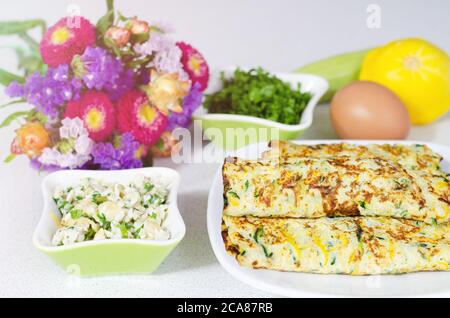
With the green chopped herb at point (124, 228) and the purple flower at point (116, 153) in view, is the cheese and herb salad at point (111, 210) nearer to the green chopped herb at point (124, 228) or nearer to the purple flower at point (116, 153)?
Result: the green chopped herb at point (124, 228)

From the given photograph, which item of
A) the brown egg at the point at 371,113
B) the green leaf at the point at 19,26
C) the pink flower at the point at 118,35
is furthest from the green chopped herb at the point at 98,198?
the brown egg at the point at 371,113

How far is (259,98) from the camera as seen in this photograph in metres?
3.05

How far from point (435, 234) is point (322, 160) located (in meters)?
0.48

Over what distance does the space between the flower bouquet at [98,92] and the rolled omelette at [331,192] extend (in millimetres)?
554

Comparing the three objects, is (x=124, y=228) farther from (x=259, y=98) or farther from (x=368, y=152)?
(x=259, y=98)

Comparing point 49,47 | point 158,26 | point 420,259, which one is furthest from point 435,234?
point 49,47

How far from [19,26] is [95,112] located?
65 centimetres

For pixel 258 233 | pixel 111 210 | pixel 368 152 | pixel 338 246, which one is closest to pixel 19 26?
pixel 111 210

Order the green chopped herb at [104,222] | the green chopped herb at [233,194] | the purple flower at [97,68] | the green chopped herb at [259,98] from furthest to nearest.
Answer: the green chopped herb at [259,98], the purple flower at [97,68], the green chopped herb at [233,194], the green chopped herb at [104,222]

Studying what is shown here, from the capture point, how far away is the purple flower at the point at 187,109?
2.82 metres

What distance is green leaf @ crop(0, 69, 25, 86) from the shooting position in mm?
2643

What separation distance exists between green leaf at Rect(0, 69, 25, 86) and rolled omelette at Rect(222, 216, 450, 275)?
116cm

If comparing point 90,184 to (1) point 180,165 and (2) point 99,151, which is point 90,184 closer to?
(2) point 99,151

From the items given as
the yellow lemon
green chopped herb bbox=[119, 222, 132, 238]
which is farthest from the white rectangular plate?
the yellow lemon
